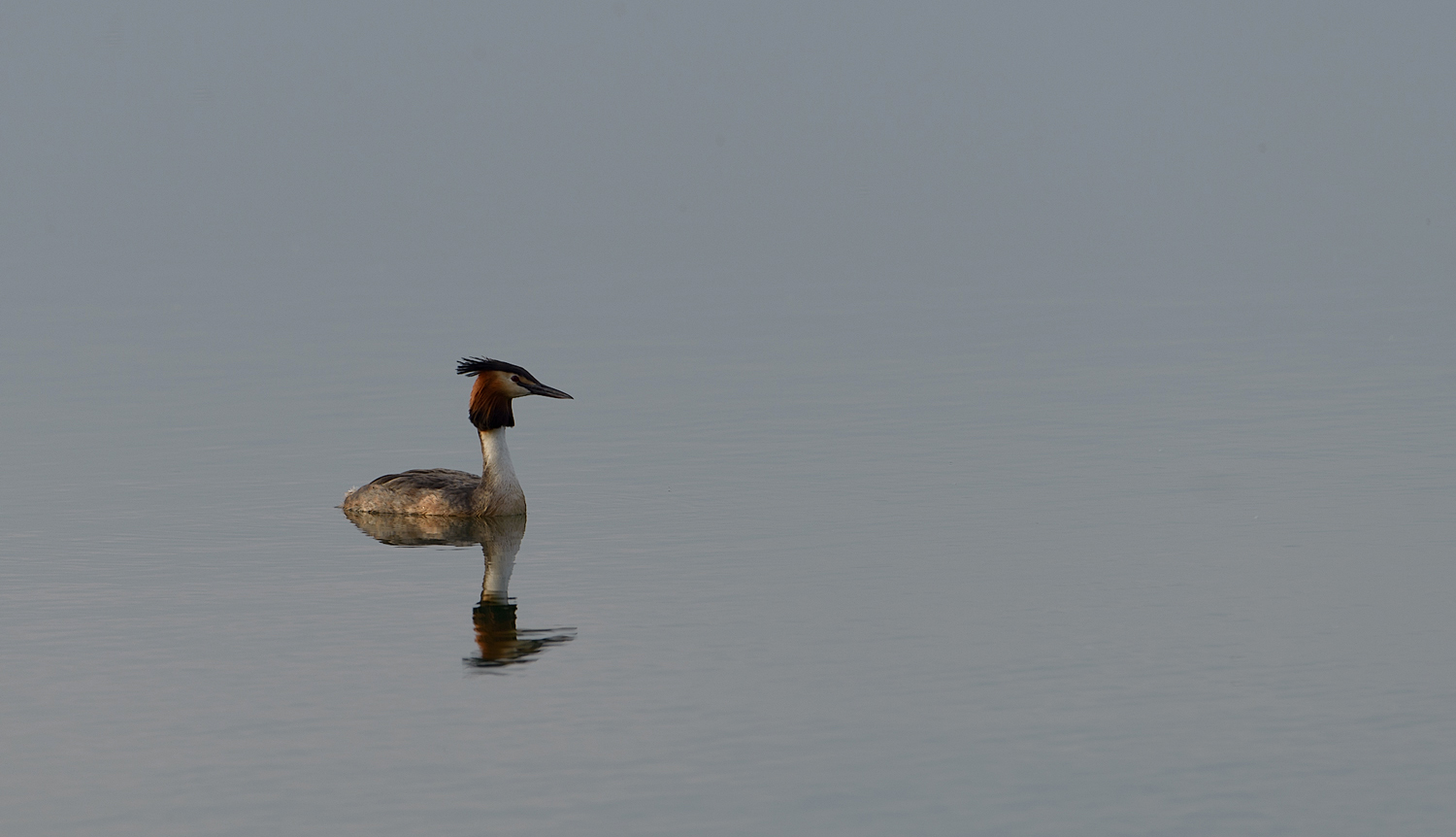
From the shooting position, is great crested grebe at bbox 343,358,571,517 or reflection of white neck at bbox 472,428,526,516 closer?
reflection of white neck at bbox 472,428,526,516

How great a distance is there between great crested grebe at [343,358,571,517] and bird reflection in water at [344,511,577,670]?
14 cm

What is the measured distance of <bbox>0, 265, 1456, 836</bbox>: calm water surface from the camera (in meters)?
19.2

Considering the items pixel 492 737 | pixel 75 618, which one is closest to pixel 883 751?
pixel 492 737

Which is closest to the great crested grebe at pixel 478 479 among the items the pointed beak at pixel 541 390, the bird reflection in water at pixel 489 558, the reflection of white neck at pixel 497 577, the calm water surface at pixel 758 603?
the pointed beak at pixel 541 390

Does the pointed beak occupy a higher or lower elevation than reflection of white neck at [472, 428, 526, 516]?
higher

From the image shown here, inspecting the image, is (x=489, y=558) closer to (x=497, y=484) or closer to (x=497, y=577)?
(x=497, y=577)

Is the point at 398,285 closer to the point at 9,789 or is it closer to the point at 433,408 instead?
the point at 433,408

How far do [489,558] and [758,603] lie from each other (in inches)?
196

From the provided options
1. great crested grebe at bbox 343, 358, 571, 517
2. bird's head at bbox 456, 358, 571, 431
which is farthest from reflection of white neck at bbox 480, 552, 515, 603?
bird's head at bbox 456, 358, 571, 431

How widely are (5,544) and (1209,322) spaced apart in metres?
33.9

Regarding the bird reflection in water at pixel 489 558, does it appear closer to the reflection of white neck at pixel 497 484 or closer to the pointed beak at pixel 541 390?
the reflection of white neck at pixel 497 484

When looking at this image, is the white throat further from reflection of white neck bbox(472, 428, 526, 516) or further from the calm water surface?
the calm water surface

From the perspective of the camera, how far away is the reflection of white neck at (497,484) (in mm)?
31891

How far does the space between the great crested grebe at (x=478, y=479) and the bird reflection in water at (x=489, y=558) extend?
142 millimetres
